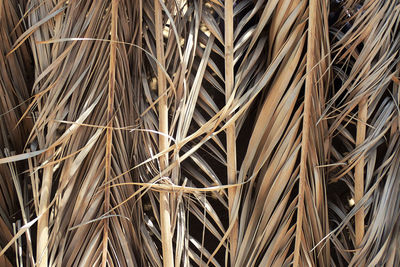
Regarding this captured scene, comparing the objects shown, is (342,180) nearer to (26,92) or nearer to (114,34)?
(114,34)

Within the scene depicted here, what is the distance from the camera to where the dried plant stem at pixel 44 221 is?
3.48ft

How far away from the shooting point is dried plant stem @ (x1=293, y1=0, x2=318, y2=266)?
1021mm

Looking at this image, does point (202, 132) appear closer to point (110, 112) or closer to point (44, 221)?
point (110, 112)

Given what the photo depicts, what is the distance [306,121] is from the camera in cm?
104

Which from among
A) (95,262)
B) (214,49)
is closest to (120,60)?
(214,49)

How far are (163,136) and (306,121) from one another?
0.29 meters

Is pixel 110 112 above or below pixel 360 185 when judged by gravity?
below

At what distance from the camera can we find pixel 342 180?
3.55ft

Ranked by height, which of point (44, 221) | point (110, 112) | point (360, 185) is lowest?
point (44, 221)

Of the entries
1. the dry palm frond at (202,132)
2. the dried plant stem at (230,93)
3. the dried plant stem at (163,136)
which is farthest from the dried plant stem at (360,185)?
the dried plant stem at (163,136)

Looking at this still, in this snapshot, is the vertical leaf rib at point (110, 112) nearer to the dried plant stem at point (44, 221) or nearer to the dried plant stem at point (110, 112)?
the dried plant stem at point (110, 112)

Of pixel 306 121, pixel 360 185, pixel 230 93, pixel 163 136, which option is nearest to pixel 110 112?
pixel 163 136

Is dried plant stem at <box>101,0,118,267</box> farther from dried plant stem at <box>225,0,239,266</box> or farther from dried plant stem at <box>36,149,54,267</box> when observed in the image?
dried plant stem at <box>225,0,239,266</box>

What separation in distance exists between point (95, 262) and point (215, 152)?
34 centimetres
